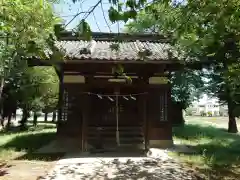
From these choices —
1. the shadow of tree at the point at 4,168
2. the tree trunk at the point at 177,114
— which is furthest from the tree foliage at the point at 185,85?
the shadow of tree at the point at 4,168

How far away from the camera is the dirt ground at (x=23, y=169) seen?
22.6ft

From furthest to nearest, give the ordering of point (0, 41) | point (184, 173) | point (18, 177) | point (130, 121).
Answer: point (130, 121) → point (0, 41) → point (184, 173) → point (18, 177)

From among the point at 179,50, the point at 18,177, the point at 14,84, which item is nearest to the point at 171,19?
the point at 179,50

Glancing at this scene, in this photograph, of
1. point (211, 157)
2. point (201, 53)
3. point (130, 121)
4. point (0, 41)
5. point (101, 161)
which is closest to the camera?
point (0, 41)

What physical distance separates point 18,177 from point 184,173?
4153mm

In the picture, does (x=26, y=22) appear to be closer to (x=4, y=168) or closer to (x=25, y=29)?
(x=25, y=29)

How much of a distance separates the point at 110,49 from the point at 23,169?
511 cm

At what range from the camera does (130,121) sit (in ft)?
41.1

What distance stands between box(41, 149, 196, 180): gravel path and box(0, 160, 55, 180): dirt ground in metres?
0.29

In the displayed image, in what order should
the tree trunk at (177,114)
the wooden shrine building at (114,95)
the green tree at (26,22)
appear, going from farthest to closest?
the tree trunk at (177,114)
the wooden shrine building at (114,95)
the green tree at (26,22)

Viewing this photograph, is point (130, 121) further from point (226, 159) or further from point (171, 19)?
point (171, 19)

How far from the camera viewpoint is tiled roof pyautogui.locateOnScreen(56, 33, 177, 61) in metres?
10.0

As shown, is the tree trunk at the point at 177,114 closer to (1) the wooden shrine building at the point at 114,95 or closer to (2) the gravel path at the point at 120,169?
(1) the wooden shrine building at the point at 114,95

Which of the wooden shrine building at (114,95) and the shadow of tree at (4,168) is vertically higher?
the wooden shrine building at (114,95)
